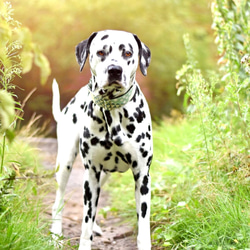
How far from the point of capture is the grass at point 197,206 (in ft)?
9.16

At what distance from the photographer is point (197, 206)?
333 centimetres

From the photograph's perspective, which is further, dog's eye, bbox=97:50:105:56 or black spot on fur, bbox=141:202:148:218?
black spot on fur, bbox=141:202:148:218

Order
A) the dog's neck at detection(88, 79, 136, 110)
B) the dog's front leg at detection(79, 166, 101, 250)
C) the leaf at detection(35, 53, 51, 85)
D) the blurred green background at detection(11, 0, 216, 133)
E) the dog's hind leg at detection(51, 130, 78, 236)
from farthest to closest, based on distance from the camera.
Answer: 1. the blurred green background at detection(11, 0, 216, 133)
2. the dog's hind leg at detection(51, 130, 78, 236)
3. the dog's front leg at detection(79, 166, 101, 250)
4. the dog's neck at detection(88, 79, 136, 110)
5. the leaf at detection(35, 53, 51, 85)

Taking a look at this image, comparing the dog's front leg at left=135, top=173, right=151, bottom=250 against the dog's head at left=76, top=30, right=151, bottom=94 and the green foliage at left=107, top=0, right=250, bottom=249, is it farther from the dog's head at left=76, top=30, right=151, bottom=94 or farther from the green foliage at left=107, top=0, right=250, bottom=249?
the dog's head at left=76, top=30, right=151, bottom=94

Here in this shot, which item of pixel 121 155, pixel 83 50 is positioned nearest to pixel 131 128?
pixel 121 155

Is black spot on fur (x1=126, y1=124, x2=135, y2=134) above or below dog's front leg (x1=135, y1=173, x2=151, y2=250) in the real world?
above

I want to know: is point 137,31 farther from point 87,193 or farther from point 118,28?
point 87,193

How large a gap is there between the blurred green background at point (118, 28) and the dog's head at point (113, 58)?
612cm

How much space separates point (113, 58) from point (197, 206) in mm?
1367

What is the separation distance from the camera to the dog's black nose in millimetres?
2635

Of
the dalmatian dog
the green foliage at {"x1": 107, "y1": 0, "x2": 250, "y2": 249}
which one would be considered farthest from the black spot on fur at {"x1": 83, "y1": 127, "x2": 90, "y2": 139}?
the green foliage at {"x1": 107, "y1": 0, "x2": 250, "y2": 249}

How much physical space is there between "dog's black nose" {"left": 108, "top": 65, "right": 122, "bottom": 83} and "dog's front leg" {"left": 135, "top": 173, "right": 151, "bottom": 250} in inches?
29.7

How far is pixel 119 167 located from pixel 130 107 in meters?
0.46

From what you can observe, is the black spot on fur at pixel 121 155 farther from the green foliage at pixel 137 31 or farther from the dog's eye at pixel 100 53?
the green foliage at pixel 137 31
